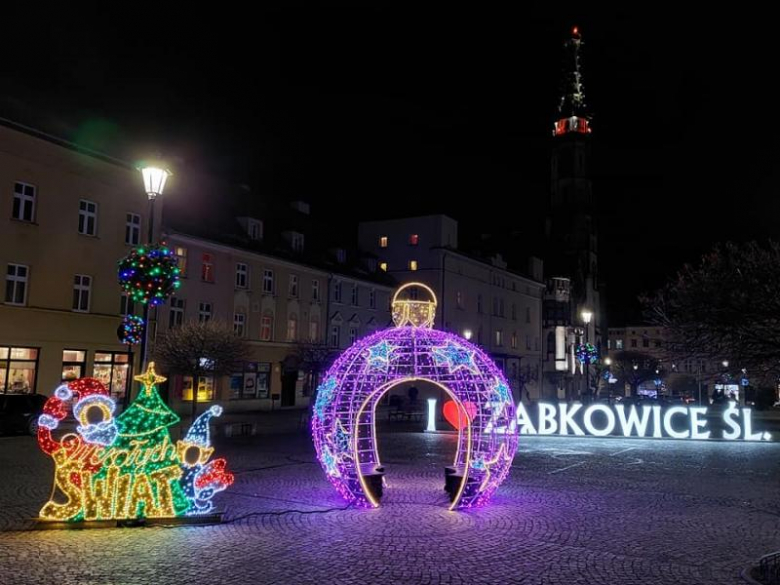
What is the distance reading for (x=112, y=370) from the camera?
101 ft

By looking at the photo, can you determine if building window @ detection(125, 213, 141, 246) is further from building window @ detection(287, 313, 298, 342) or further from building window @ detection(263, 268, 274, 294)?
building window @ detection(287, 313, 298, 342)

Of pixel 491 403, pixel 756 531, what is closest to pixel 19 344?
pixel 491 403

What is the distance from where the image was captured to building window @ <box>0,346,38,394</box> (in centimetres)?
2650

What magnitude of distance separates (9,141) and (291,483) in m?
20.3

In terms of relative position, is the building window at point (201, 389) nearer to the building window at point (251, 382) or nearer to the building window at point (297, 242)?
the building window at point (251, 382)

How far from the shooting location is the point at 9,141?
2683 cm

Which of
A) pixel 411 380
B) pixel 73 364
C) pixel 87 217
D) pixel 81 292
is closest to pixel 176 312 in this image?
pixel 81 292

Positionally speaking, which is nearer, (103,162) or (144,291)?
(144,291)

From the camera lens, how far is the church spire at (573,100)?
95625 mm

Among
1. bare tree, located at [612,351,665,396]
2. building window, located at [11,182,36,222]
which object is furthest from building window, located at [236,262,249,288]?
bare tree, located at [612,351,665,396]

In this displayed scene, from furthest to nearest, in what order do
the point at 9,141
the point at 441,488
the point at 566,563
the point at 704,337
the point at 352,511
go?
the point at 9,141 → the point at 704,337 → the point at 441,488 → the point at 352,511 → the point at 566,563

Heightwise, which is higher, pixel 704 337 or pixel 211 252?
pixel 211 252

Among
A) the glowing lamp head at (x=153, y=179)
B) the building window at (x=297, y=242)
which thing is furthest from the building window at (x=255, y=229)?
the glowing lamp head at (x=153, y=179)

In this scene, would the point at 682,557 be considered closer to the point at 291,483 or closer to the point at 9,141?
the point at 291,483
